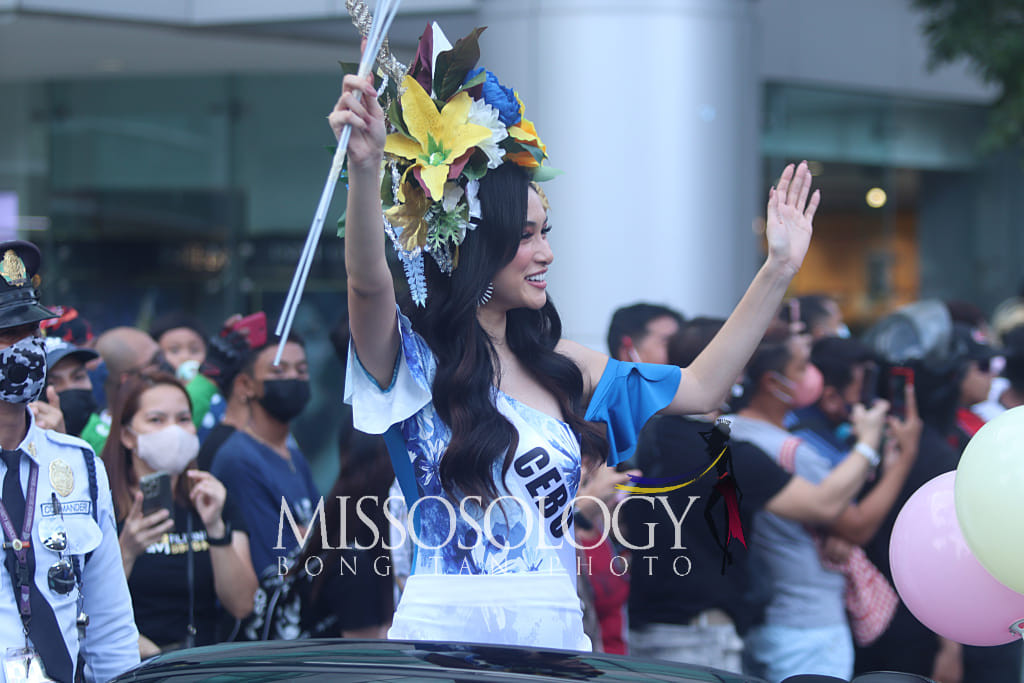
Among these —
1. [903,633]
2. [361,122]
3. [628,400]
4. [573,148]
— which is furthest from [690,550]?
[573,148]

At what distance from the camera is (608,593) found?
4035 mm

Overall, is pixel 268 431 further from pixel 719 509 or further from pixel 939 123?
pixel 939 123

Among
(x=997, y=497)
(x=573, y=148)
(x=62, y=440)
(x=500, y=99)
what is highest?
(x=573, y=148)

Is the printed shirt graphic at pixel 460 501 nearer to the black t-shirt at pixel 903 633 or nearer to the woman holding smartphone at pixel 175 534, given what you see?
the woman holding smartphone at pixel 175 534

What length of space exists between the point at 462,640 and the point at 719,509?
1656 mm

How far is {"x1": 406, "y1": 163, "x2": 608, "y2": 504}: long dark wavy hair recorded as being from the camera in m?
2.39

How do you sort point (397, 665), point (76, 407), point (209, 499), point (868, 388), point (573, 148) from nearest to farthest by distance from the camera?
1. point (397, 665)
2. point (209, 499)
3. point (76, 407)
4. point (868, 388)
5. point (573, 148)

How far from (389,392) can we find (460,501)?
278mm

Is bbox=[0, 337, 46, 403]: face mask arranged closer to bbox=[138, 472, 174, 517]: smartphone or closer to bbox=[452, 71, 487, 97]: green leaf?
bbox=[138, 472, 174, 517]: smartphone

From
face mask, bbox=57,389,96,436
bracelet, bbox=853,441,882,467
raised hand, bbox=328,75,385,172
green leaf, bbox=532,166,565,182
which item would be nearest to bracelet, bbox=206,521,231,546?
face mask, bbox=57,389,96,436

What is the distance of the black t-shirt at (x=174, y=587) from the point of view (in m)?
3.55

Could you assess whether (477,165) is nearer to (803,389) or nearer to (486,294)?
(486,294)

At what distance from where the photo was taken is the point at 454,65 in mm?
2500

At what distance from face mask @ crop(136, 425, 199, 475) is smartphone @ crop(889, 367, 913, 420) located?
272 centimetres
